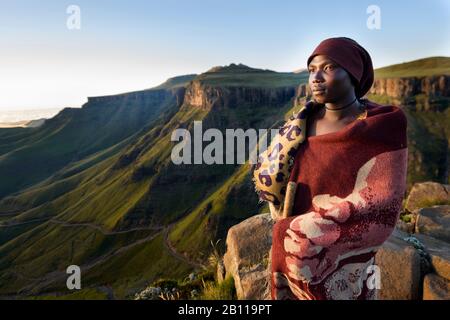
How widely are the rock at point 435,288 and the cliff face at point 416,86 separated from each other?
5022 inches

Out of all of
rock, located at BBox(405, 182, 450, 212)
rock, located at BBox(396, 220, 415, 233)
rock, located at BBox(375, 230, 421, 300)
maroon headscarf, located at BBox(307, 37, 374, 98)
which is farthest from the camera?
rock, located at BBox(405, 182, 450, 212)

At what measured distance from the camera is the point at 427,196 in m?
10.9

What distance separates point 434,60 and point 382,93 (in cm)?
5895

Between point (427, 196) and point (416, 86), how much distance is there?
133947 mm

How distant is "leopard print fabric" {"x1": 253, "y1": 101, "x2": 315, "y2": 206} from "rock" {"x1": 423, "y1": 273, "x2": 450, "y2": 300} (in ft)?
10.1

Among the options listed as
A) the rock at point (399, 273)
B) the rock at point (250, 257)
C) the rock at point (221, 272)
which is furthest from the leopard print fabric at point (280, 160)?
the rock at point (221, 272)

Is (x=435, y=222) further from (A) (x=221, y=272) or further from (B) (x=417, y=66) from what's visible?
(B) (x=417, y=66)

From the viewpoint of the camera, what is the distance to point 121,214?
159125mm

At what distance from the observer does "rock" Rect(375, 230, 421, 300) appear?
5289 mm

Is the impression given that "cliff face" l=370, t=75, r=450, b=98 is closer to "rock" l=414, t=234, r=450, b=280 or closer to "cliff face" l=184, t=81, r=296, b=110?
"cliff face" l=184, t=81, r=296, b=110

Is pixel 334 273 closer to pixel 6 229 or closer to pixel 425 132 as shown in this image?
pixel 425 132

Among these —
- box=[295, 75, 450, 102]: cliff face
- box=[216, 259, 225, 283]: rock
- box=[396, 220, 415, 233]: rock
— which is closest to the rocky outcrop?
box=[216, 259, 225, 283]: rock

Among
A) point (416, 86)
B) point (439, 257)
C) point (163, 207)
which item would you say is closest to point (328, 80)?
point (439, 257)

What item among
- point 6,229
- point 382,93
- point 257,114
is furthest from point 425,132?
point 6,229
